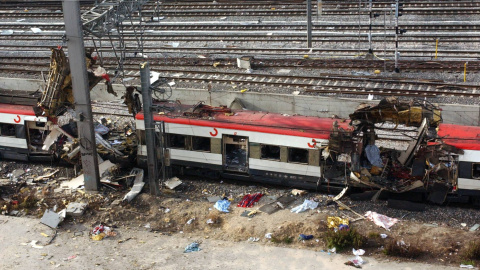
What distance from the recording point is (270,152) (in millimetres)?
18750

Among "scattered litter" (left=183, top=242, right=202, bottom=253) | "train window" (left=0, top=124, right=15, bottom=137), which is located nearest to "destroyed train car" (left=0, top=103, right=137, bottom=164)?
Answer: "train window" (left=0, top=124, right=15, bottom=137)

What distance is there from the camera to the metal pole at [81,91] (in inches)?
703

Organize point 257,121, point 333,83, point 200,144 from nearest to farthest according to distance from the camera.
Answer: point 257,121, point 200,144, point 333,83

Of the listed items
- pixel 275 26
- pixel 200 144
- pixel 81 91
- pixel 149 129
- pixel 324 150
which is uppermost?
pixel 275 26

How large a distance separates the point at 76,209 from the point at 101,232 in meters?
1.47

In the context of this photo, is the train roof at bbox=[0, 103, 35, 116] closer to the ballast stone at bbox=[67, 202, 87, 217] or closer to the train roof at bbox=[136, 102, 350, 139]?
the train roof at bbox=[136, 102, 350, 139]

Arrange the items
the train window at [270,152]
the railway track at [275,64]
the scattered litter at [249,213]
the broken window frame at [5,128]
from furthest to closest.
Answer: the railway track at [275,64]
the broken window frame at [5,128]
the train window at [270,152]
the scattered litter at [249,213]

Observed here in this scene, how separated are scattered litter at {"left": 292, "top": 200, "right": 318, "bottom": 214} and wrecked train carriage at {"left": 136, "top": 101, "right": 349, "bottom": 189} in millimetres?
682

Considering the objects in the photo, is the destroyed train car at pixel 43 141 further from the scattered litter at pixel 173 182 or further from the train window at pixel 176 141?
the scattered litter at pixel 173 182

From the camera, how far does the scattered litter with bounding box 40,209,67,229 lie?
17.5 m

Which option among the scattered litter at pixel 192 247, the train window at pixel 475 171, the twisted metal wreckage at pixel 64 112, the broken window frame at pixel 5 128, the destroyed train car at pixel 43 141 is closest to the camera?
the scattered litter at pixel 192 247

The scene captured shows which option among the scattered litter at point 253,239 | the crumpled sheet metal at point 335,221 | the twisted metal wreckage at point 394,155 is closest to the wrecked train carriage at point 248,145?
the twisted metal wreckage at point 394,155

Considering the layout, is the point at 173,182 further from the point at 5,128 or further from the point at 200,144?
the point at 5,128

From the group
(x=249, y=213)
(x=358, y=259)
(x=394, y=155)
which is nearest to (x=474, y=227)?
(x=394, y=155)
